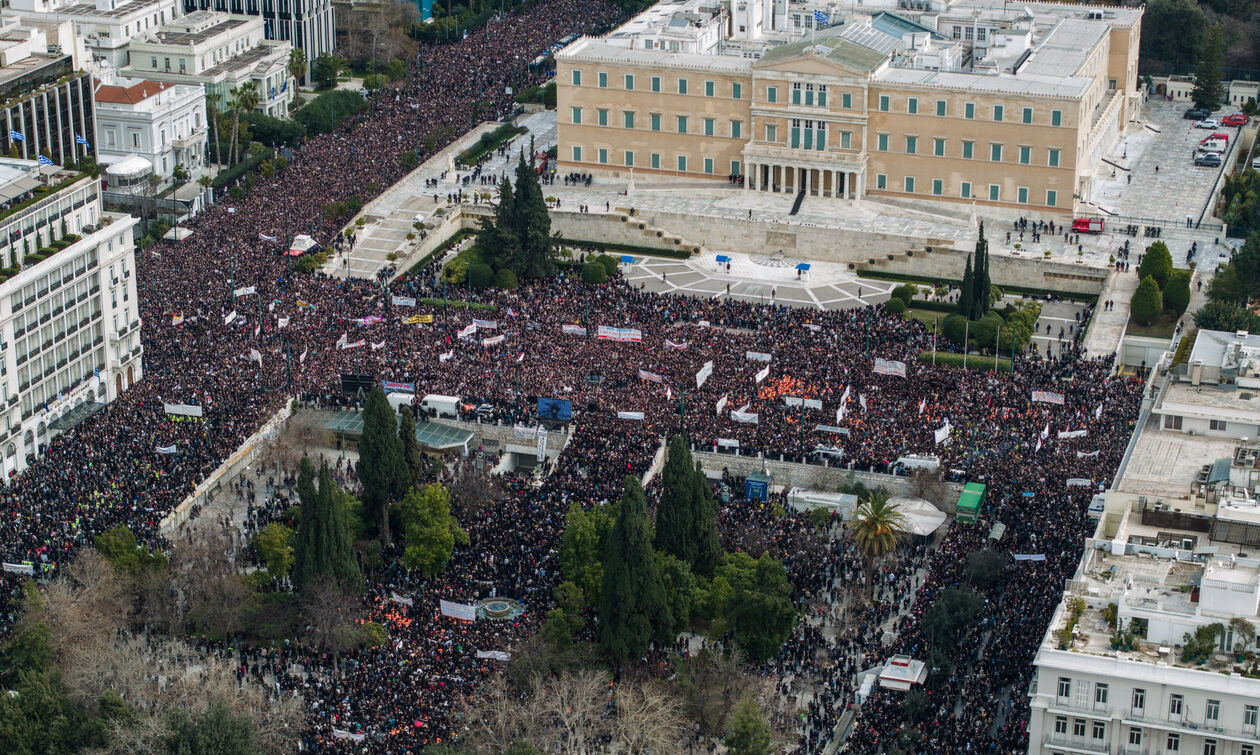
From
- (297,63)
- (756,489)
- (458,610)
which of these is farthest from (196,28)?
(458,610)

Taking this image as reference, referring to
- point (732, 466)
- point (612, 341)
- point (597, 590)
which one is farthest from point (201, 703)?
point (612, 341)

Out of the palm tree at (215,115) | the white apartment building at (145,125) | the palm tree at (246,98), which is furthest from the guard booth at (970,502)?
the palm tree at (215,115)

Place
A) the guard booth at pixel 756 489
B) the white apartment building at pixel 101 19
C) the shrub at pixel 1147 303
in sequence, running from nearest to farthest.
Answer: the guard booth at pixel 756 489
the shrub at pixel 1147 303
the white apartment building at pixel 101 19

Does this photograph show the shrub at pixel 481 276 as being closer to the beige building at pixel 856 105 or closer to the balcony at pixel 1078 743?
the beige building at pixel 856 105

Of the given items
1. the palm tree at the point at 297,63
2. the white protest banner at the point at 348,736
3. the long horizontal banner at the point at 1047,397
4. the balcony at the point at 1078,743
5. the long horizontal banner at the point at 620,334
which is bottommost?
the white protest banner at the point at 348,736

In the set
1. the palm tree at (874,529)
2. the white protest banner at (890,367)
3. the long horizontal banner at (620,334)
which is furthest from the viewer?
the long horizontal banner at (620,334)

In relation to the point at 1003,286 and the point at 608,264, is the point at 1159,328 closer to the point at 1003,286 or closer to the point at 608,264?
the point at 1003,286

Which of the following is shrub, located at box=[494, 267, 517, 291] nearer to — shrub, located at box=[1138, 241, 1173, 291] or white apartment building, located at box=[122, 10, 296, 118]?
white apartment building, located at box=[122, 10, 296, 118]
